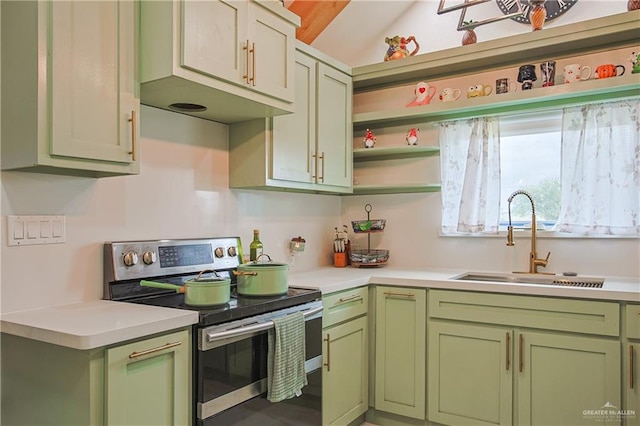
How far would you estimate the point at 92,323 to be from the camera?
1.47m

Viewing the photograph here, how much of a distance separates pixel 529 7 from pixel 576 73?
630mm

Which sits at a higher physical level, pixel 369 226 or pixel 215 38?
pixel 215 38

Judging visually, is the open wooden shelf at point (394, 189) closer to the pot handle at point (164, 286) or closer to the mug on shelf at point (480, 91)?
the mug on shelf at point (480, 91)

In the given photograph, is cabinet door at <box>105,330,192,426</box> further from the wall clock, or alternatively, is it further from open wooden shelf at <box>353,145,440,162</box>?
the wall clock

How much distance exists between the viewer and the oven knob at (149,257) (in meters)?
2.05

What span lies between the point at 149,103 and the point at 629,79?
2.44m

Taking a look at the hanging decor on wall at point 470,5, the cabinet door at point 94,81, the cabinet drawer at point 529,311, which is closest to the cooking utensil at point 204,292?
the cabinet door at point 94,81

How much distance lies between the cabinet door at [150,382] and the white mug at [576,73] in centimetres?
246

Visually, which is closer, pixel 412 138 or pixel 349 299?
pixel 349 299

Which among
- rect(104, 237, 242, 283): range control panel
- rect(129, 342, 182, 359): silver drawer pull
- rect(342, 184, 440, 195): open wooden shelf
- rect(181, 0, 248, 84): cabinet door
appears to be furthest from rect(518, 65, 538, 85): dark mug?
rect(129, 342, 182, 359): silver drawer pull

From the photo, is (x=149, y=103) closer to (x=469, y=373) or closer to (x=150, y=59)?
(x=150, y=59)

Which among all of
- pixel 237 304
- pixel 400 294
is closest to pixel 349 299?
pixel 400 294

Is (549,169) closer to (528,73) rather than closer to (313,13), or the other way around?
(528,73)

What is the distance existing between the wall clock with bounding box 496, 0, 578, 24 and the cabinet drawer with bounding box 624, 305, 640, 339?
184 centimetres
